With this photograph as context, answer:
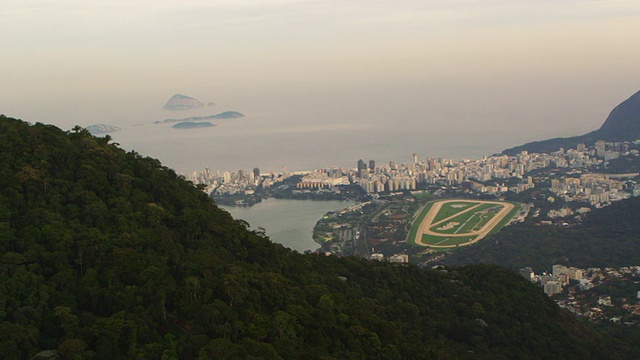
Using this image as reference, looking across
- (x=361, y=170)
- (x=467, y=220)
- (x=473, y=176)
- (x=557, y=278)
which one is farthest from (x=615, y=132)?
(x=557, y=278)

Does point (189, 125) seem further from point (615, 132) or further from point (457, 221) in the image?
point (457, 221)

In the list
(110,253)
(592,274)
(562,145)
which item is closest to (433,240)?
(592,274)

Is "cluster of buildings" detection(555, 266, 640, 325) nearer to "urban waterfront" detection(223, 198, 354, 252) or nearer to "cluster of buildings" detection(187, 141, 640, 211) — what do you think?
"urban waterfront" detection(223, 198, 354, 252)

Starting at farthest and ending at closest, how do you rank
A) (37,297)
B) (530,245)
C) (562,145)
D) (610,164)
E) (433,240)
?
(562,145), (610,164), (433,240), (530,245), (37,297)

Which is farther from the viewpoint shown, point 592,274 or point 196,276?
point 592,274

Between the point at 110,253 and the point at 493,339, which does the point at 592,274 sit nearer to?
the point at 493,339

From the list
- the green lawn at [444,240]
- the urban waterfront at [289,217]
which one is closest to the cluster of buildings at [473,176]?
the urban waterfront at [289,217]
